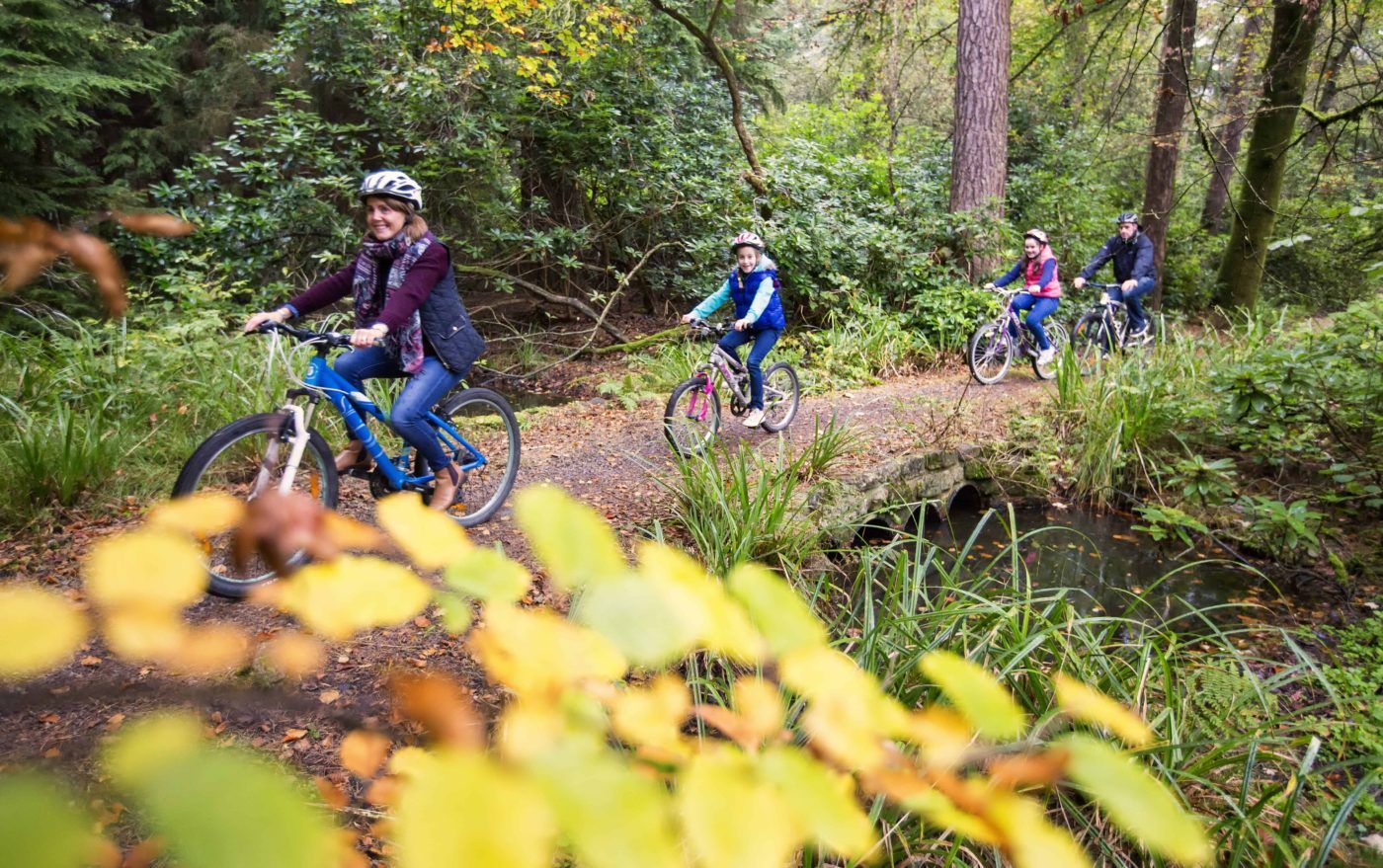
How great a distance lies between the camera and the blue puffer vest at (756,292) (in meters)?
5.70

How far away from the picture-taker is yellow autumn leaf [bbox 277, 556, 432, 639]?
1.78 feet

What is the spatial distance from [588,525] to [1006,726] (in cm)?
35

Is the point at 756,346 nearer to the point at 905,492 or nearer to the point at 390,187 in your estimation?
the point at 905,492

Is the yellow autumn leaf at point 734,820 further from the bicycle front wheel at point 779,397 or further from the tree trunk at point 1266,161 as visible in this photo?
the tree trunk at point 1266,161

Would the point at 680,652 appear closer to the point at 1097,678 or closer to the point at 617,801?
the point at 617,801

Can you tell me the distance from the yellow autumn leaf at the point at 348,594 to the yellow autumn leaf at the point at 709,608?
177mm

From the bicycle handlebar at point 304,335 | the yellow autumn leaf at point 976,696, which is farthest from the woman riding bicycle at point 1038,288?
the yellow autumn leaf at point 976,696

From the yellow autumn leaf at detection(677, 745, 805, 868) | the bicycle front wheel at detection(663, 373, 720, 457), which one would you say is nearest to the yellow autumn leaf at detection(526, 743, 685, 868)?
the yellow autumn leaf at detection(677, 745, 805, 868)

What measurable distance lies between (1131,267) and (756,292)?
624cm

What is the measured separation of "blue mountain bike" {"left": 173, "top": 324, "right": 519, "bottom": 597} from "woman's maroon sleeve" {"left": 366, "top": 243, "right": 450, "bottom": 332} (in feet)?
0.77

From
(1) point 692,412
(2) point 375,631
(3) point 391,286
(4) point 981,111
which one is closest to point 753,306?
(1) point 692,412

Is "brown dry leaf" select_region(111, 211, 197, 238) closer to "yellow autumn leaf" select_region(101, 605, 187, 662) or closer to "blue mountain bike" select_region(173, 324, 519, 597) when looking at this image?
"yellow autumn leaf" select_region(101, 605, 187, 662)

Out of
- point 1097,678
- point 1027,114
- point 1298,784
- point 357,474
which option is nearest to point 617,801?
point 1298,784

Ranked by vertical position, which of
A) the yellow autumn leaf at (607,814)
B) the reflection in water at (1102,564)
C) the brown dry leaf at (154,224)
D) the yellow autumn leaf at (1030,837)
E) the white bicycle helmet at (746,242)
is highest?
the brown dry leaf at (154,224)
